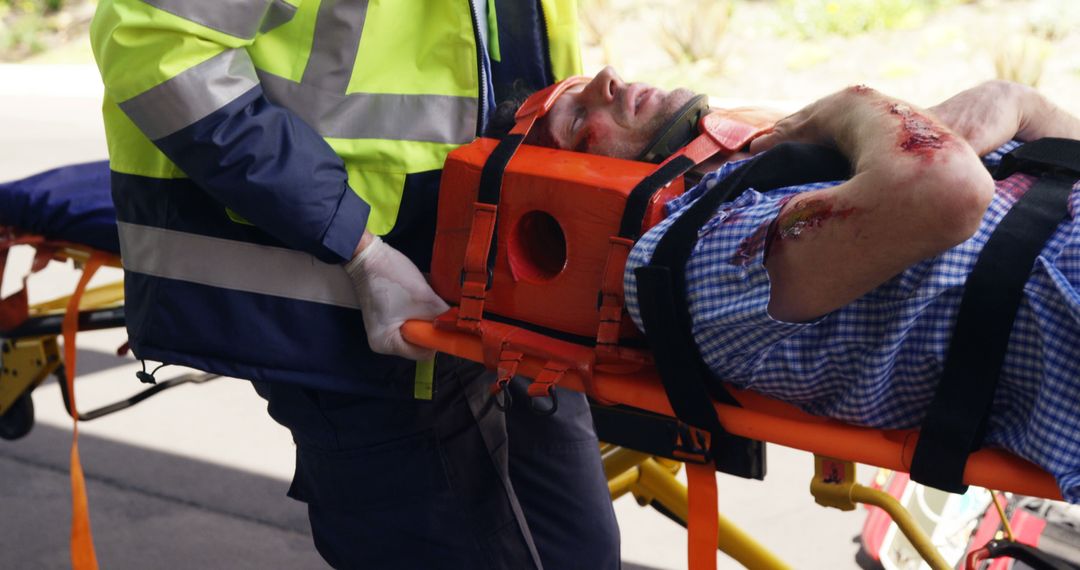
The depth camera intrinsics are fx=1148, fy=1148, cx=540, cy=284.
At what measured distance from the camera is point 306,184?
1.99m

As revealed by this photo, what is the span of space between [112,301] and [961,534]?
2.62m

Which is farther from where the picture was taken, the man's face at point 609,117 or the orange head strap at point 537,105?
the man's face at point 609,117

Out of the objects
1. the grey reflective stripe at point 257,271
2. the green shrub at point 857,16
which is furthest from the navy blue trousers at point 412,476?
the green shrub at point 857,16

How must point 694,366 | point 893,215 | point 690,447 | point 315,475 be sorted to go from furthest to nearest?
point 315,475
point 690,447
point 694,366
point 893,215

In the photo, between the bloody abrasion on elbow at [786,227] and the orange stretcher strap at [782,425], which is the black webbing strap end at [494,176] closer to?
the orange stretcher strap at [782,425]

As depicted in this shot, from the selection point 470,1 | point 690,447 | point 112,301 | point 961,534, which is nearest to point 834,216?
point 690,447

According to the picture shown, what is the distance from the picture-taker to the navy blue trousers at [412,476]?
2.30 meters

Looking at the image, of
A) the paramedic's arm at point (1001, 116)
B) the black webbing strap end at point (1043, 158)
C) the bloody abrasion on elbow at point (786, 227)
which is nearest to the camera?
the bloody abrasion on elbow at point (786, 227)

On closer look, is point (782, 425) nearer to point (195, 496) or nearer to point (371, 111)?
point (371, 111)

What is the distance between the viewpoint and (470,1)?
83.7 inches

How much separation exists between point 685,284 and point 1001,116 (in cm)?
62

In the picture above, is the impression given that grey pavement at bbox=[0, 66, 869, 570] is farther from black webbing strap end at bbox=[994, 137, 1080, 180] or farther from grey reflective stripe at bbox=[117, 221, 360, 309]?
black webbing strap end at bbox=[994, 137, 1080, 180]

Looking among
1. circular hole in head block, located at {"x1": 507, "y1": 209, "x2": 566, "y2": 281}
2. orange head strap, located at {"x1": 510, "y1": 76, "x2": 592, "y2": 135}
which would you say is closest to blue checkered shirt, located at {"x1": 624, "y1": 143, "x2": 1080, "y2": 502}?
circular hole in head block, located at {"x1": 507, "y1": 209, "x2": 566, "y2": 281}

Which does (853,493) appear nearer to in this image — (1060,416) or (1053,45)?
(1060,416)
